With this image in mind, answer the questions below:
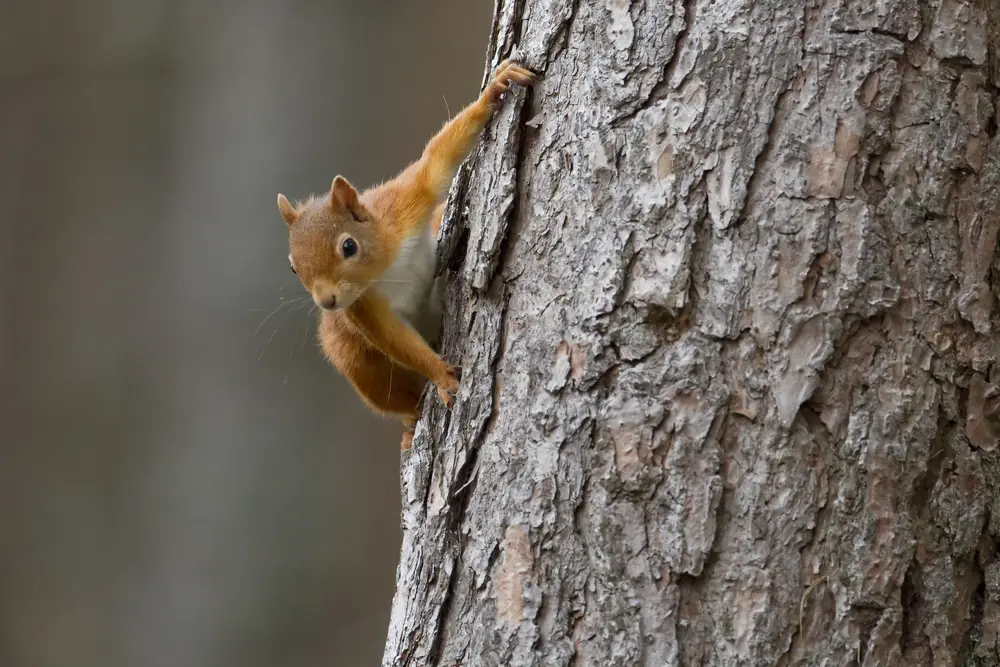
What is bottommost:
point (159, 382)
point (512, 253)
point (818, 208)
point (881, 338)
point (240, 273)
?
point (881, 338)

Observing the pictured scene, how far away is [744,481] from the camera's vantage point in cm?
124

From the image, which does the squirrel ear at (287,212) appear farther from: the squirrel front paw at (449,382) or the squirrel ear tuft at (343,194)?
the squirrel front paw at (449,382)

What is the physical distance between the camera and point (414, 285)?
189 centimetres

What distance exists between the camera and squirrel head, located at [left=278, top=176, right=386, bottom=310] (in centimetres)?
188

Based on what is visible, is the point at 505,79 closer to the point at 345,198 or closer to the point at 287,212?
the point at 345,198

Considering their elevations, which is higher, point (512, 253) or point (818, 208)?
point (512, 253)

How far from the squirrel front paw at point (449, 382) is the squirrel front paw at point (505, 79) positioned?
435mm


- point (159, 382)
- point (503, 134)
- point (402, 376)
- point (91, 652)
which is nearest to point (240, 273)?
point (159, 382)

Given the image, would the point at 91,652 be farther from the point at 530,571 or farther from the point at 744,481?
the point at 744,481

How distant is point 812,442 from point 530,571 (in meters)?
0.42

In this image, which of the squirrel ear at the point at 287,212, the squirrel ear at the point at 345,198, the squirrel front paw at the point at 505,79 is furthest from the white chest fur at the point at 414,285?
the squirrel front paw at the point at 505,79

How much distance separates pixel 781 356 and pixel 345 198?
3.44ft

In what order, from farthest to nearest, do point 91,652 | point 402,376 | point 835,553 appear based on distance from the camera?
point 91,652 < point 402,376 < point 835,553

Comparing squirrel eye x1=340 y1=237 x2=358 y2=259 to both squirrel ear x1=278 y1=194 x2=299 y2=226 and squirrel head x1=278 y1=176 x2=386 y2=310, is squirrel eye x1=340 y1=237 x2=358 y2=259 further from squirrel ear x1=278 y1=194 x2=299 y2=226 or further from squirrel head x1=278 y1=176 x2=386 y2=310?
squirrel ear x1=278 y1=194 x2=299 y2=226
